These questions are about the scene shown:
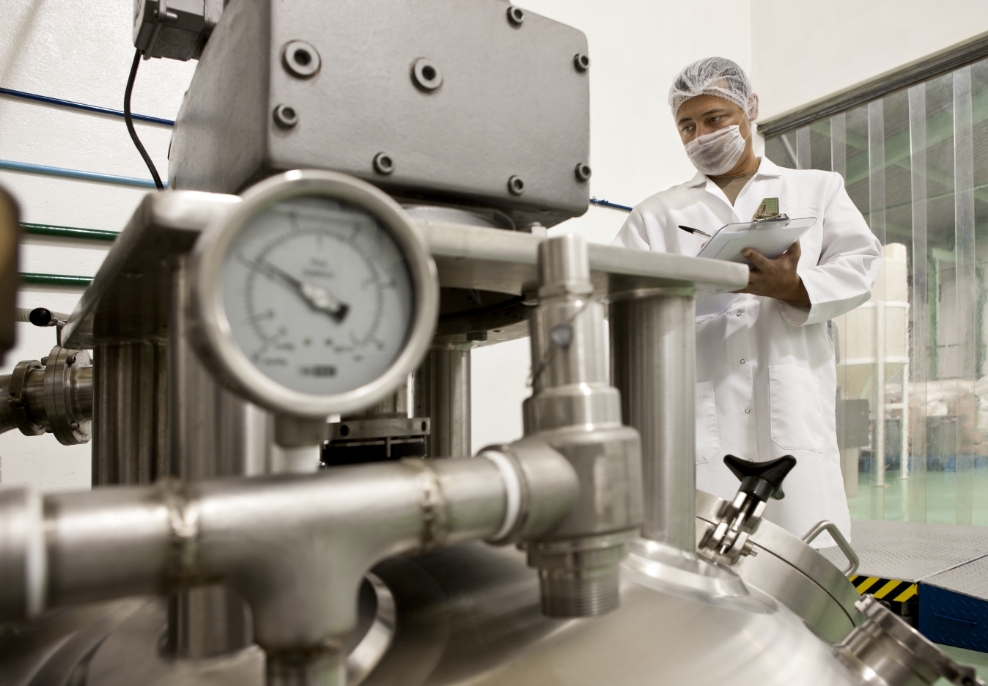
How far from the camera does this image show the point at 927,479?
6.58ft

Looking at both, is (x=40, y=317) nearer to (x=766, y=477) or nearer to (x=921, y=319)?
(x=766, y=477)

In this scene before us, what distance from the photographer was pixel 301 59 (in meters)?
0.45

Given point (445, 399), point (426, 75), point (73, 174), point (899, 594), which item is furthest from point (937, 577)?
point (73, 174)

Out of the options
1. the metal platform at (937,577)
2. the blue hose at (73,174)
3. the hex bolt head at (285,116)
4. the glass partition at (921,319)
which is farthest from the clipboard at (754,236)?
the glass partition at (921,319)


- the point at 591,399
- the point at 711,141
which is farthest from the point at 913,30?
the point at 591,399

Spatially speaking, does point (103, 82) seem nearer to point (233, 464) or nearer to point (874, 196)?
point (233, 464)

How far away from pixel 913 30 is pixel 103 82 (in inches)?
88.5

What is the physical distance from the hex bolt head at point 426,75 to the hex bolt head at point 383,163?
0.06 meters

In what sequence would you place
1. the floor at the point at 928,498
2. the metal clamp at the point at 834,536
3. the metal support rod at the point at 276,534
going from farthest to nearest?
1. the floor at the point at 928,498
2. the metal clamp at the point at 834,536
3. the metal support rod at the point at 276,534

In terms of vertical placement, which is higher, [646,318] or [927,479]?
[646,318]

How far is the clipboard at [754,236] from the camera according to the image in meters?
0.89

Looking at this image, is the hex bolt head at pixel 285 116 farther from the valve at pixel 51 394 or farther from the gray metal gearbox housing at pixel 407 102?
the valve at pixel 51 394

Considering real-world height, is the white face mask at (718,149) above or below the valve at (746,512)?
above

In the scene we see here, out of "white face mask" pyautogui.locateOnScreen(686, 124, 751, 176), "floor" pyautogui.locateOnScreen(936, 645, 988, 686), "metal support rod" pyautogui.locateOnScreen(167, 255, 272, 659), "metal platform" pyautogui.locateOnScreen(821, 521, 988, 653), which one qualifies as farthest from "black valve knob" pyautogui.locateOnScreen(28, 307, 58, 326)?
"floor" pyautogui.locateOnScreen(936, 645, 988, 686)
